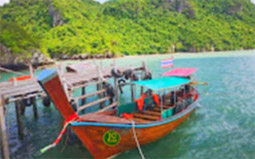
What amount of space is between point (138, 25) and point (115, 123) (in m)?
99.4

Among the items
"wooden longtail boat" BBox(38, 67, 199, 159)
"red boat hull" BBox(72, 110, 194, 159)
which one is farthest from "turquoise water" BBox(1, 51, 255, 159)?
"wooden longtail boat" BBox(38, 67, 199, 159)

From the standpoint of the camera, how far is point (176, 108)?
41.3 ft

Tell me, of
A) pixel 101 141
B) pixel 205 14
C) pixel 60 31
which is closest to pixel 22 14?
pixel 60 31

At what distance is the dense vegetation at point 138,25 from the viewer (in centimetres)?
7788

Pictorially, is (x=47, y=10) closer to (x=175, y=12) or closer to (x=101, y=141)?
(x=175, y=12)

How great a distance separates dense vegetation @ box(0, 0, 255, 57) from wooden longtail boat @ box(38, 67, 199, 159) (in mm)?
55445

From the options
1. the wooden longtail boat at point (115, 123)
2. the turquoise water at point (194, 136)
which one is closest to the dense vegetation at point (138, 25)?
the turquoise water at point (194, 136)

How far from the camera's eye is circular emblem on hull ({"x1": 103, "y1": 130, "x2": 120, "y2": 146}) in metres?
8.80

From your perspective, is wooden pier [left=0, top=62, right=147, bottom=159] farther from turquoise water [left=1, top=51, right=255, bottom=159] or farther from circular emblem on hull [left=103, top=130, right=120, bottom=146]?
circular emblem on hull [left=103, top=130, right=120, bottom=146]

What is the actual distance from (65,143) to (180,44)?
280 ft

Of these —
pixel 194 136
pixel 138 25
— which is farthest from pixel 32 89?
pixel 138 25

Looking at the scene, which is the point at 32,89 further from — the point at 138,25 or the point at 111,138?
the point at 138,25

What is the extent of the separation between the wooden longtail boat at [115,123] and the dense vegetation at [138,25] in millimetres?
55445

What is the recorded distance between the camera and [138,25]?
105 metres
